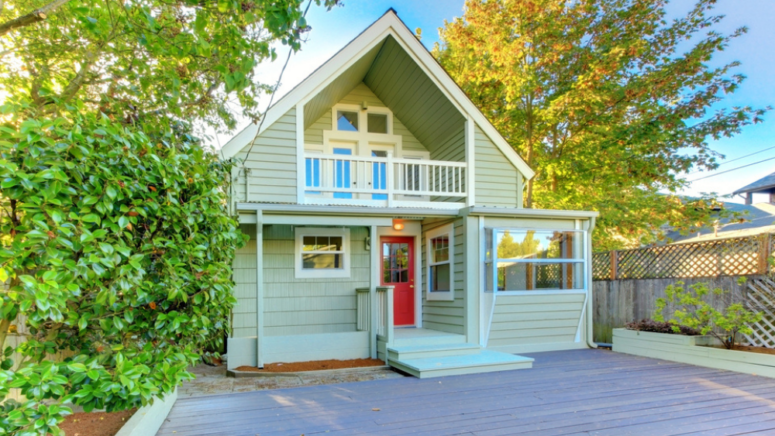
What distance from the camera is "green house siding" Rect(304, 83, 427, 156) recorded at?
8.07 metres

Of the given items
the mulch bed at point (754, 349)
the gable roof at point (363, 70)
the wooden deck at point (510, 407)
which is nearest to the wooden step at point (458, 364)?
the wooden deck at point (510, 407)

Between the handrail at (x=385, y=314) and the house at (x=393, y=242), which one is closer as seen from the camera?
the handrail at (x=385, y=314)

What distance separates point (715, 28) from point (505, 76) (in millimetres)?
5075

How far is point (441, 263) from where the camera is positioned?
7547 mm

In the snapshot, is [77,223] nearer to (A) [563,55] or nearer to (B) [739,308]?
(B) [739,308]

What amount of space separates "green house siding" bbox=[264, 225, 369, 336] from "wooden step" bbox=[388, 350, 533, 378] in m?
1.62

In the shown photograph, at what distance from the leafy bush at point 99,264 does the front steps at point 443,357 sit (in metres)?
3.19

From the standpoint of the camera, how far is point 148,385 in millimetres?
2316

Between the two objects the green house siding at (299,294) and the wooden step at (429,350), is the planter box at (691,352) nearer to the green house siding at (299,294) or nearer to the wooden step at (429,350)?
the wooden step at (429,350)

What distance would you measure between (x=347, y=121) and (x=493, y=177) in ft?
10.5

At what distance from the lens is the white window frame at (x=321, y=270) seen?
7.10m

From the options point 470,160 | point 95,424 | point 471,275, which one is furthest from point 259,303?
point 470,160

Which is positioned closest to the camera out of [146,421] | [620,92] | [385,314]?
[146,421]

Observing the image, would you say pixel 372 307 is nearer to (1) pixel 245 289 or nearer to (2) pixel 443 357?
(2) pixel 443 357
